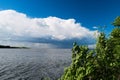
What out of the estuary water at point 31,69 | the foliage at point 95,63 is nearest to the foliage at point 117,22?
the estuary water at point 31,69

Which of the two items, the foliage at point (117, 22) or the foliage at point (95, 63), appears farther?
the foliage at point (117, 22)

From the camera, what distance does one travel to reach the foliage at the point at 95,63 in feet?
59.5

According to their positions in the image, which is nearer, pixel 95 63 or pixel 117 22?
pixel 95 63

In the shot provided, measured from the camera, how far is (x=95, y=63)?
768 inches

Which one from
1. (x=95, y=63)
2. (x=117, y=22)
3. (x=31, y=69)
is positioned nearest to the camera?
(x=95, y=63)

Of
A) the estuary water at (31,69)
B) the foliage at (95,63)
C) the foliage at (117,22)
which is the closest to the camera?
the foliage at (95,63)

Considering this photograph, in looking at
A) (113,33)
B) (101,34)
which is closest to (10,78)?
(113,33)

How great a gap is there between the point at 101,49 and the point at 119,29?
22.9 m

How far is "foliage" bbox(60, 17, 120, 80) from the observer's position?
59.5 feet

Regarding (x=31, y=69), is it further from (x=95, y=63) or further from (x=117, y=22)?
(x=95, y=63)

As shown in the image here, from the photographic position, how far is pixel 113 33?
133 ft

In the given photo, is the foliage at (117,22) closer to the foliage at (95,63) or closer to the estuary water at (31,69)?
the estuary water at (31,69)

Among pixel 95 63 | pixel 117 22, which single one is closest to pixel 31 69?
pixel 117 22

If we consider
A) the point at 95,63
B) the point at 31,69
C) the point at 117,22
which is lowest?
the point at 31,69
